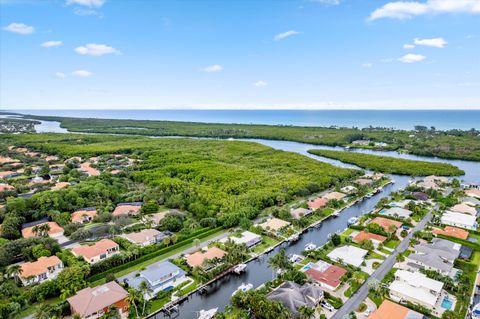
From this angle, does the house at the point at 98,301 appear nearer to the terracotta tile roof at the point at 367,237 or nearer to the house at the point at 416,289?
the house at the point at 416,289

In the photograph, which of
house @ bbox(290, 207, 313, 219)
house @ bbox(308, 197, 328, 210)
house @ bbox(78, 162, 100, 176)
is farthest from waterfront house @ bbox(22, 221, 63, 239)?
house @ bbox(308, 197, 328, 210)

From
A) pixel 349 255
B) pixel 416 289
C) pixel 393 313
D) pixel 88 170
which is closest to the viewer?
pixel 393 313

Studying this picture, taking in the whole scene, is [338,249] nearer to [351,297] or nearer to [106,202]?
[351,297]

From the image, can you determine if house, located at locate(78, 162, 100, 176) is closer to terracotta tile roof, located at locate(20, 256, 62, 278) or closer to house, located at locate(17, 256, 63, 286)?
terracotta tile roof, located at locate(20, 256, 62, 278)

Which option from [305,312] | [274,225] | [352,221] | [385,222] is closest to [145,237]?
[274,225]

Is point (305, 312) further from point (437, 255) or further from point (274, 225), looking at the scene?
point (437, 255)

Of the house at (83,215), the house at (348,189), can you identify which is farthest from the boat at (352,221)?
the house at (83,215)
